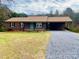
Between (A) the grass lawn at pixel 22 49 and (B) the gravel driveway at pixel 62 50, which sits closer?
(B) the gravel driveway at pixel 62 50

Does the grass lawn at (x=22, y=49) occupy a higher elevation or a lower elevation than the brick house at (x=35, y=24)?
higher

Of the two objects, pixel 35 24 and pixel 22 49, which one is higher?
pixel 22 49

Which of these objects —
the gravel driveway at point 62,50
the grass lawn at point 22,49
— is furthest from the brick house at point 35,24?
the gravel driveway at point 62,50

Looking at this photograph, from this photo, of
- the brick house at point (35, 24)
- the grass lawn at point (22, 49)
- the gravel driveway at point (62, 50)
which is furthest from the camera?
the brick house at point (35, 24)

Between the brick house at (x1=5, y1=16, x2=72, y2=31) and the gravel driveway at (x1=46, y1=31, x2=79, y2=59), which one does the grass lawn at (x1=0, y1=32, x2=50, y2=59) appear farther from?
the brick house at (x1=5, y1=16, x2=72, y2=31)

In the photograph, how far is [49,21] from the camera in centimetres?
4475

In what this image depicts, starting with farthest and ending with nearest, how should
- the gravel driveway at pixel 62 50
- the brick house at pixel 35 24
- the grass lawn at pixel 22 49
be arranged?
the brick house at pixel 35 24, the grass lawn at pixel 22 49, the gravel driveway at pixel 62 50

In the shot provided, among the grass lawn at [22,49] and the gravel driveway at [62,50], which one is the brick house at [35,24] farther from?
the gravel driveway at [62,50]

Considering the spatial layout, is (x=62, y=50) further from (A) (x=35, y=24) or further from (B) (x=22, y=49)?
(A) (x=35, y=24)

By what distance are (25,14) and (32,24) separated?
1907 cm

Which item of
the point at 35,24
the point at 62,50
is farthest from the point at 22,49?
the point at 35,24

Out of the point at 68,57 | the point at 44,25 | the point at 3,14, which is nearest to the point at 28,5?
the point at 3,14

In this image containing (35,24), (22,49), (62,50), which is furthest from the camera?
(35,24)

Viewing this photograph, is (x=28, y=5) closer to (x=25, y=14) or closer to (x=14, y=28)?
(x=25, y=14)
